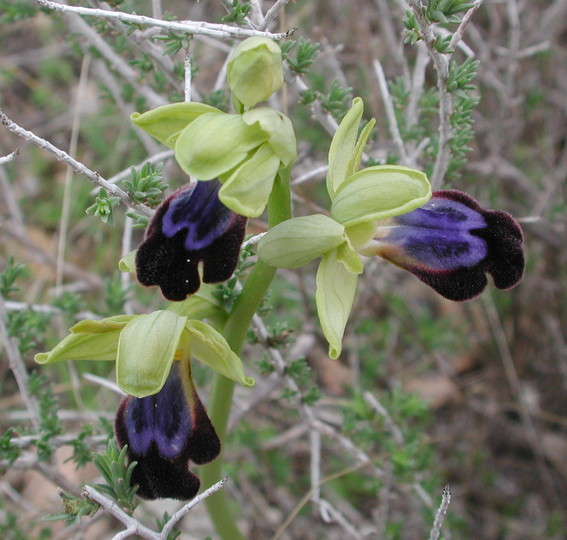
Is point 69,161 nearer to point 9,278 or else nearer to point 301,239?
point 301,239

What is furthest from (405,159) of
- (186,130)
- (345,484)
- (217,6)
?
(217,6)

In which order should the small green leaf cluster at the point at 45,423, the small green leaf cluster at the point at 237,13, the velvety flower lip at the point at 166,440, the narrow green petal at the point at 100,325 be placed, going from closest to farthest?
the narrow green petal at the point at 100,325 → the velvety flower lip at the point at 166,440 → the small green leaf cluster at the point at 237,13 → the small green leaf cluster at the point at 45,423

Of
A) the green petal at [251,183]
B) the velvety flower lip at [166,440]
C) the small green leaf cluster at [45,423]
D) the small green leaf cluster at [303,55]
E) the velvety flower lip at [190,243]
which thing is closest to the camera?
the green petal at [251,183]

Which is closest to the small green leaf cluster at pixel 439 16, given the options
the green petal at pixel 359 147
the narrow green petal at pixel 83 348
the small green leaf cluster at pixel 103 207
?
the green petal at pixel 359 147

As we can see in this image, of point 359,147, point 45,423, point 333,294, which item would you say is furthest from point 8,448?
point 359,147

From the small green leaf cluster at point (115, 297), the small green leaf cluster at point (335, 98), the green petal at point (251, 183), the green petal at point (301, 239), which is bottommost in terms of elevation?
the small green leaf cluster at point (115, 297)

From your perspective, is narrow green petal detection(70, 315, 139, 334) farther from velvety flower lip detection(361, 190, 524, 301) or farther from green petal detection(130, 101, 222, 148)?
velvety flower lip detection(361, 190, 524, 301)

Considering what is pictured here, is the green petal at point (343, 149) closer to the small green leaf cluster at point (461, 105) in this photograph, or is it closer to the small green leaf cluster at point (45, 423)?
the small green leaf cluster at point (461, 105)

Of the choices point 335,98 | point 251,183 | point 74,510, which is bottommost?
point 74,510
